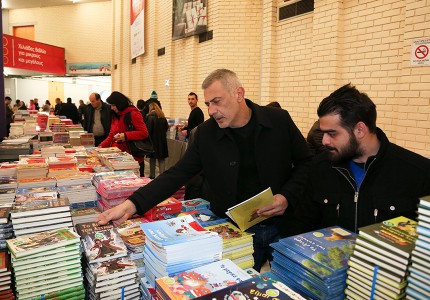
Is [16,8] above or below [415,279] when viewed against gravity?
above

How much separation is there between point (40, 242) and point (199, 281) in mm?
826

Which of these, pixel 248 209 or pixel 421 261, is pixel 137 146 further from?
pixel 421 261

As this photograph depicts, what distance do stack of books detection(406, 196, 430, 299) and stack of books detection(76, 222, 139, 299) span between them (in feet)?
3.65

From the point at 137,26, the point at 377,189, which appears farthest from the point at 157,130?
the point at 137,26

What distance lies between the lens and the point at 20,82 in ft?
70.5

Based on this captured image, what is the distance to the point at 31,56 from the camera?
1507 centimetres

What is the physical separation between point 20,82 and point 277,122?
76.9 feet

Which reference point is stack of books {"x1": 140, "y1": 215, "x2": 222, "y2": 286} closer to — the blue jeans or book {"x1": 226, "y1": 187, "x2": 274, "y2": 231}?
book {"x1": 226, "y1": 187, "x2": 274, "y2": 231}

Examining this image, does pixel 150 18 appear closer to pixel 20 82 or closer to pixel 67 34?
pixel 67 34

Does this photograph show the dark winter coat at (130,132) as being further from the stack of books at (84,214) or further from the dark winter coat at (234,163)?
the dark winter coat at (234,163)

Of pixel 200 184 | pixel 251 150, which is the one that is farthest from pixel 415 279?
pixel 200 184

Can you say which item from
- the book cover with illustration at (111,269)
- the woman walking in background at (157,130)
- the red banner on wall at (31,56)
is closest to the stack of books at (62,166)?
the book cover with illustration at (111,269)

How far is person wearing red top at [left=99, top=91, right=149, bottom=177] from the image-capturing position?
4.60 meters

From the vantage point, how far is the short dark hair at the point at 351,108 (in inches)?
67.6
